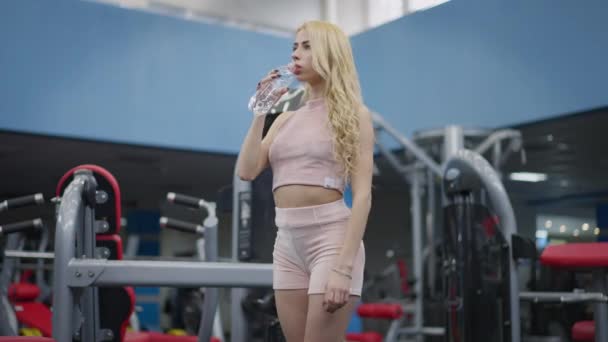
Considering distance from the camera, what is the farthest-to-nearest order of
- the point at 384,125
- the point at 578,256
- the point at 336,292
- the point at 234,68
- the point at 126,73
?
the point at 234,68 < the point at 126,73 < the point at 384,125 < the point at 578,256 < the point at 336,292

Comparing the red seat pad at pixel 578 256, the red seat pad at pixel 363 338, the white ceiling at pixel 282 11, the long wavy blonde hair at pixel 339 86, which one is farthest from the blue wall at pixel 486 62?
the long wavy blonde hair at pixel 339 86

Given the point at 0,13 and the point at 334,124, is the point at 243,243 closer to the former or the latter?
the point at 334,124

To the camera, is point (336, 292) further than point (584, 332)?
No

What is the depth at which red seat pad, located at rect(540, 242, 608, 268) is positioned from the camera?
3.18 metres

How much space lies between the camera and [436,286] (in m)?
7.26

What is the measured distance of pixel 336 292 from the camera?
171 cm

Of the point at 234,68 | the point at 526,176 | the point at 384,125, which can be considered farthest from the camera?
the point at 526,176

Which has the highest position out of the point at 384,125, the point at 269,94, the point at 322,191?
the point at 384,125

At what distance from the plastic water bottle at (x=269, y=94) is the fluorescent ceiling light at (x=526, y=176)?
805 centimetres

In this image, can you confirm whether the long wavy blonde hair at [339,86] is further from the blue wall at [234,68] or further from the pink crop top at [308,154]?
the blue wall at [234,68]

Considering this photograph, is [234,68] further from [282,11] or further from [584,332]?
[584,332]

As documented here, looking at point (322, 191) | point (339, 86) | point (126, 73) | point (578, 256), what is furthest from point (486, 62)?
point (322, 191)

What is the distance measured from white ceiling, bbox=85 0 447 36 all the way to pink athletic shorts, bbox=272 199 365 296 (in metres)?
5.97

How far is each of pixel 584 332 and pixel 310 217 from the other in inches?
101
